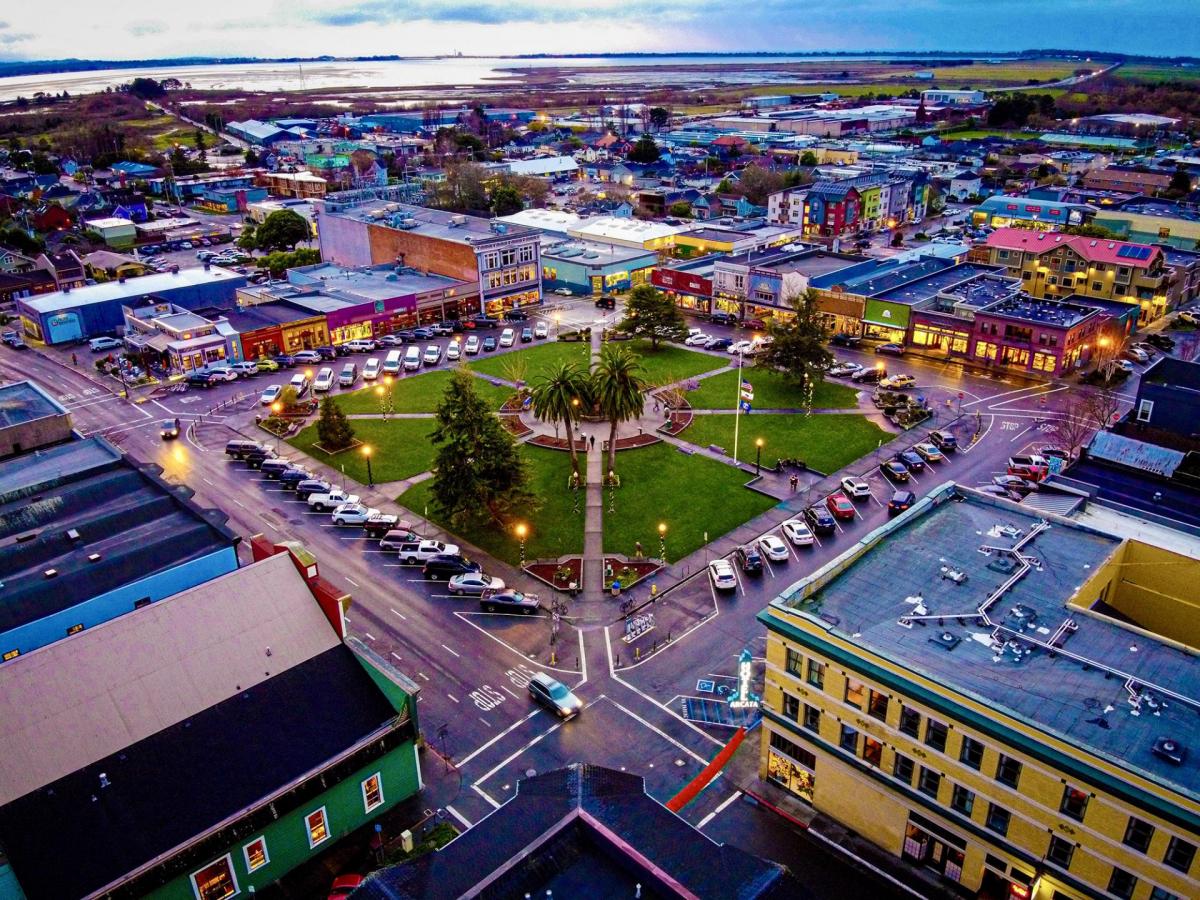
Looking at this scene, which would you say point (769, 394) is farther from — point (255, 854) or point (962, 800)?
point (255, 854)

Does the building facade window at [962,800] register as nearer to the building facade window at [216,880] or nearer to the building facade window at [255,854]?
the building facade window at [255,854]

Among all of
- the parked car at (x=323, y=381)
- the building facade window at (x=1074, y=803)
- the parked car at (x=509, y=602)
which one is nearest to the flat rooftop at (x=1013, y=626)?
the building facade window at (x=1074, y=803)

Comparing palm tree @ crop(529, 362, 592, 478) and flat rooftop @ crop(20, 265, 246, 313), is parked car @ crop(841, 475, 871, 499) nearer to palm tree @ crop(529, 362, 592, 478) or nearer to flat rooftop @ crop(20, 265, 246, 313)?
palm tree @ crop(529, 362, 592, 478)

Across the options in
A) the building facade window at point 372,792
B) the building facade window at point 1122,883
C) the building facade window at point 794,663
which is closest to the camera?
the building facade window at point 1122,883

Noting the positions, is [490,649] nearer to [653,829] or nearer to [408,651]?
[408,651]

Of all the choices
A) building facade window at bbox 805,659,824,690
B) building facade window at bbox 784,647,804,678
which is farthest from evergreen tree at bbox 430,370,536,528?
building facade window at bbox 805,659,824,690
